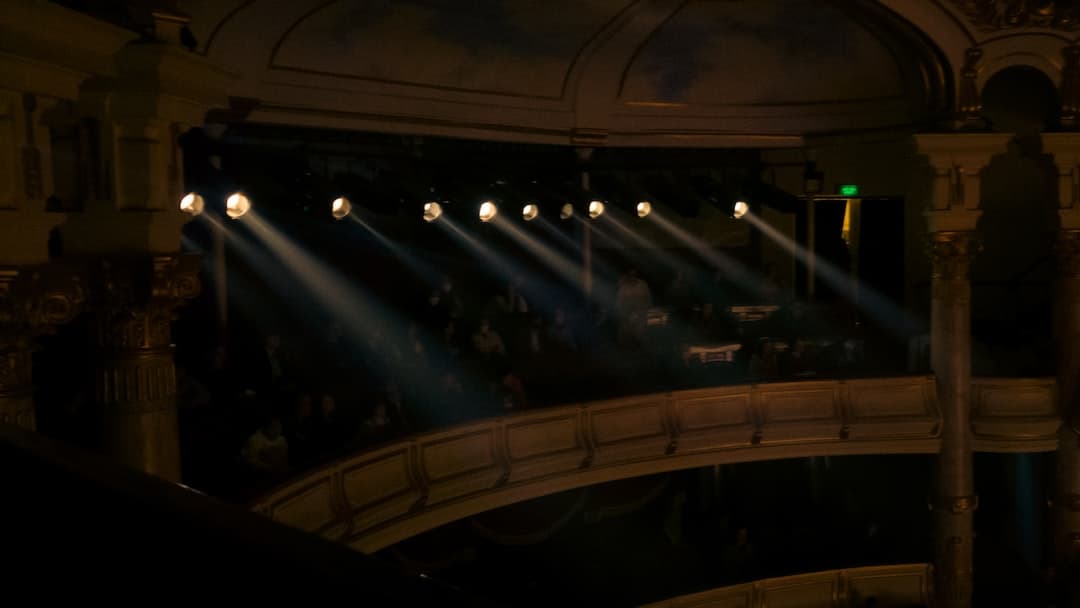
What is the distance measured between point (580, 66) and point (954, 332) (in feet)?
20.0

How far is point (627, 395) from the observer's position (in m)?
11.4

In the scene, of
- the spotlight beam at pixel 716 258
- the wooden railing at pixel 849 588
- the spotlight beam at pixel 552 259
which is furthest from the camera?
the spotlight beam at pixel 716 258

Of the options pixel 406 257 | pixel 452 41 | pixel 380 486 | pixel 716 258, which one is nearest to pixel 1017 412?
pixel 716 258

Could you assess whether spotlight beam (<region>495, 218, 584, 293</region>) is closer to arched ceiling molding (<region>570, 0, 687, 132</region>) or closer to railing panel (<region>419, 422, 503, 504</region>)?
arched ceiling molding (<region>570, 0, 687, 132</region>)

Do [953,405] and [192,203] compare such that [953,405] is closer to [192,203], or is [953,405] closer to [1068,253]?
[1068,253]

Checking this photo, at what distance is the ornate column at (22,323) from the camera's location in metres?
4.83

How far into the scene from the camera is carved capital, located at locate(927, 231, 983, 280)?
1195 centimetres

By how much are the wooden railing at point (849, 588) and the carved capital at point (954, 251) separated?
14.2 feet

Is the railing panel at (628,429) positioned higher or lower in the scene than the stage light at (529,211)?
lower

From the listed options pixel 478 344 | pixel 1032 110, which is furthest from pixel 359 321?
pixel 1032 110

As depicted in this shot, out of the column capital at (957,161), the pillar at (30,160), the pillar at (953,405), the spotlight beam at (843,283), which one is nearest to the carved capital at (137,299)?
the pillar at (30,160)

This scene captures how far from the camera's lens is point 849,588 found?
13.3m

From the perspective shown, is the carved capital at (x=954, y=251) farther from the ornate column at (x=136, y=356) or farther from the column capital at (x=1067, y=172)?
the ornate column at (x=136, y=356)

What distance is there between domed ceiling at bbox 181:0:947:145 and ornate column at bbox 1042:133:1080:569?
1.83m
